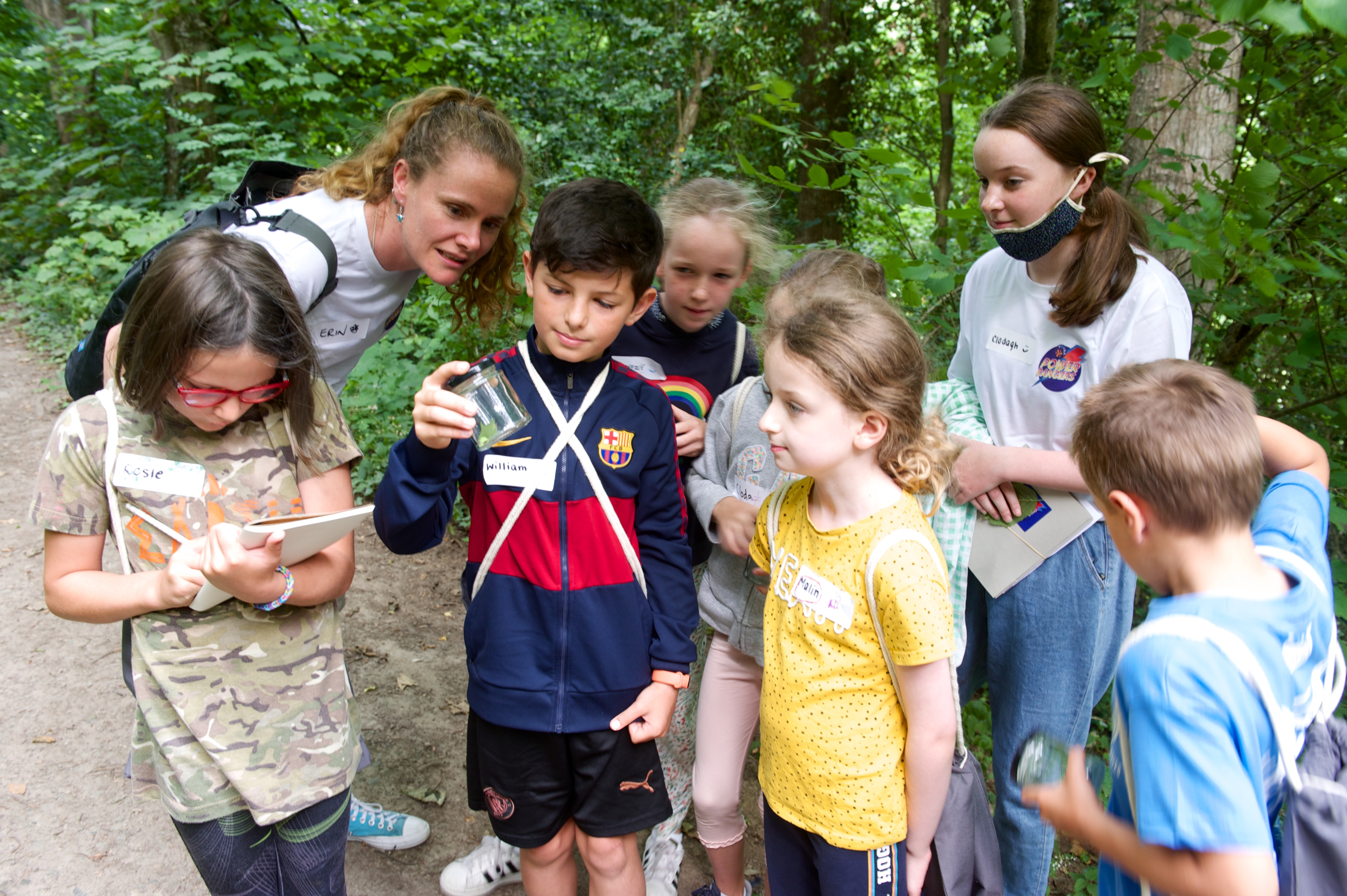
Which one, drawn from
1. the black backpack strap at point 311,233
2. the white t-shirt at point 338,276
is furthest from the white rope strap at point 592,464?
the black backpack strap at point 311,233

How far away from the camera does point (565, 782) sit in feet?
5.97

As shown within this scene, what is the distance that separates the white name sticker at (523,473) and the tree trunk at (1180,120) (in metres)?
2.83

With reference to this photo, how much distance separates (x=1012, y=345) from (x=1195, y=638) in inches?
42.1

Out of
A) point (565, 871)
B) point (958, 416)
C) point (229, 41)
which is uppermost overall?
point (229, 41)

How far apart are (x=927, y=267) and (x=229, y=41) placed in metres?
5.83

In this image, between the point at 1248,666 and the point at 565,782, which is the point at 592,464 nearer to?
the point at 565,782

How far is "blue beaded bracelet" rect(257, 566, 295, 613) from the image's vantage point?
1.59 metres

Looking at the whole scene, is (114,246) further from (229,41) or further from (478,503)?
(478,503)

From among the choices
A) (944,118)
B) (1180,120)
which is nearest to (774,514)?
(1180,120)

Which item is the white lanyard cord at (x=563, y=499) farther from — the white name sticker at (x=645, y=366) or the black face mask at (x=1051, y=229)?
the black face mask at (x=1051, y=229)

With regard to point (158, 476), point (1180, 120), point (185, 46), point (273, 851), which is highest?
point (185, 46)

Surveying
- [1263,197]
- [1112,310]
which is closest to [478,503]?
[1112,310]

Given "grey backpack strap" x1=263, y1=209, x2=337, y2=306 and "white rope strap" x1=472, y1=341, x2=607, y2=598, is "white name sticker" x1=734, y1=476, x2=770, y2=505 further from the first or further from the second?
"grey backpack strap" x1=263, y1=209, x2=337, y2=306

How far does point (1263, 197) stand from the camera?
2.26 metres
